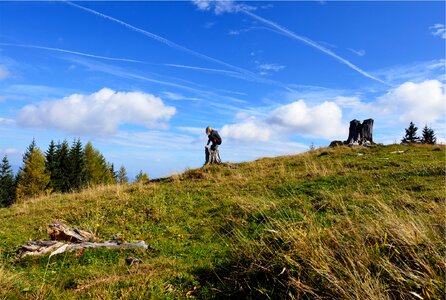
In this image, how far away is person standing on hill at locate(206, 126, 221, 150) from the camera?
21906 mm

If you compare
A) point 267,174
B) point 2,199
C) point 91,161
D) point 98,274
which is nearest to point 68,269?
point 98,274

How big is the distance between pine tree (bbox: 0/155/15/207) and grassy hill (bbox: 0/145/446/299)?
60.0 metres

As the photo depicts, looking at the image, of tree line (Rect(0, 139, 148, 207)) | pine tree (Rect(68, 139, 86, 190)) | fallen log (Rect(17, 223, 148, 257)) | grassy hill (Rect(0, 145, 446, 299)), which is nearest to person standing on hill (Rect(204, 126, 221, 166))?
grassy hill (Rect(0, 145, 446, 299))

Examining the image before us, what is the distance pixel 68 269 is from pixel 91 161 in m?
75.0

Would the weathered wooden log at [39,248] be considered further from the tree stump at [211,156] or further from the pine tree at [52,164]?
the pine tree at [52,164]

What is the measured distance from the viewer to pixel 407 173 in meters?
14.2

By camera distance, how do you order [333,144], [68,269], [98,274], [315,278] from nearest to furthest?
[315,278] < [98,274] < [68,269] < [333,144]

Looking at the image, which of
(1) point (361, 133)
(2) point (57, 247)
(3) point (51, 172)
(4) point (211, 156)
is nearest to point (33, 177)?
(3) point (51, 172)

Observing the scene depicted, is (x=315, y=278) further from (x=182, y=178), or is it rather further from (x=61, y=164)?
(x=61, y=164)

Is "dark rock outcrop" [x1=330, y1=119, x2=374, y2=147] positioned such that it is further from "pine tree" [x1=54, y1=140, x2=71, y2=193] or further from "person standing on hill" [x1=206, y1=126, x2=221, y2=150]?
"pine tree" [x1=54, y1=140, x2=71, y2=193]

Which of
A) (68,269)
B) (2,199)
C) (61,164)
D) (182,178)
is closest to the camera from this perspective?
(68,269)

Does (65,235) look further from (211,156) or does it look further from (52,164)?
(52,164)

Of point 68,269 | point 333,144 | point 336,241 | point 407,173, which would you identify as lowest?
point 68,269

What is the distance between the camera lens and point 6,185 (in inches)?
2655
